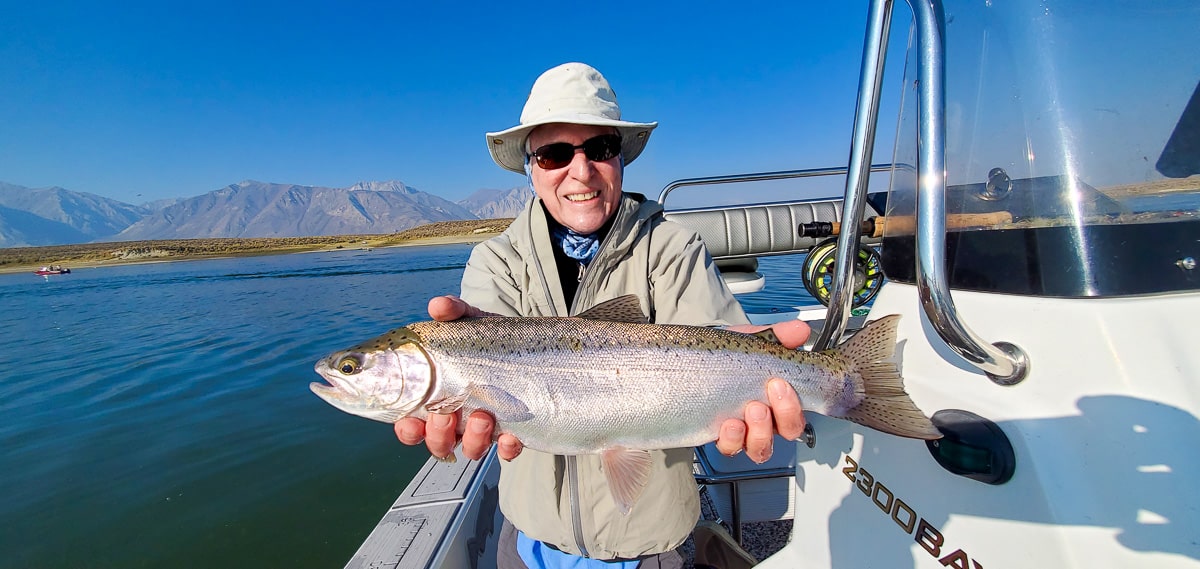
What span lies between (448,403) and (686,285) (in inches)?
60.3

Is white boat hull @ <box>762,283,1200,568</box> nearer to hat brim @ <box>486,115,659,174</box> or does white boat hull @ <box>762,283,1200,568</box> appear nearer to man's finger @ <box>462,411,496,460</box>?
man's finger @ <box>462,411,496,460</box>

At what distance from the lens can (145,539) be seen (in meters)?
6.31

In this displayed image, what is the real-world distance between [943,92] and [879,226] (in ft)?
4.84

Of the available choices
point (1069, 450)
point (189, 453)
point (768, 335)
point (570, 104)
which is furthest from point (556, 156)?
point (189, 453)

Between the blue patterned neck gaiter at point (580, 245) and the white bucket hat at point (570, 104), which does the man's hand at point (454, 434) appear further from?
the white bucket hat at point (570, 104)

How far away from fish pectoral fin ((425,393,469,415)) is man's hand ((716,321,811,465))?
4.52ft

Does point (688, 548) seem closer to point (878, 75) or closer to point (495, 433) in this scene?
point (495, 433)

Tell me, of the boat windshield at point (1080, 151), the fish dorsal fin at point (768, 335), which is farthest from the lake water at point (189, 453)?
the boat windshield at point (1080, 151)

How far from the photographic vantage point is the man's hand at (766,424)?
7.62ft

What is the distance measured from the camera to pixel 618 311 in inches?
107

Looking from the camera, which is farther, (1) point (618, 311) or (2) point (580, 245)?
(2) point (580, 245)

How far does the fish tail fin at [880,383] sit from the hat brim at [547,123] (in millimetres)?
1781

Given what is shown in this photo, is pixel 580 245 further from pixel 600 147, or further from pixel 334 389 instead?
pixel 334 389

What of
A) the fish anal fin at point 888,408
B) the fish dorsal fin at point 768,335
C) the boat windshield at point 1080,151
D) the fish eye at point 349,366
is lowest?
the fish eye at point 349,366
